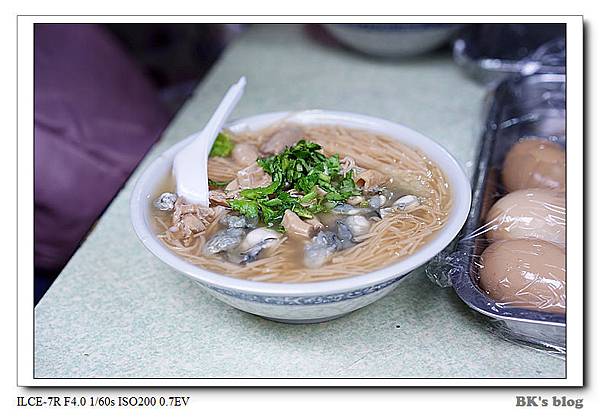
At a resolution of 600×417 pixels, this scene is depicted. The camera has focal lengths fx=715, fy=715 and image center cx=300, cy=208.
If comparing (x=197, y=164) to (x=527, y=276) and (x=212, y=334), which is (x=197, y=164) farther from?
(x=527, y=276)

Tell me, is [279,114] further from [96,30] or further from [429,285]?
[96,30]

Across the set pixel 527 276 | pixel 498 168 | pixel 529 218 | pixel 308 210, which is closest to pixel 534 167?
pixel 498 168

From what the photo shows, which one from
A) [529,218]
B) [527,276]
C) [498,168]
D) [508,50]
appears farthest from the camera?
[508,50]

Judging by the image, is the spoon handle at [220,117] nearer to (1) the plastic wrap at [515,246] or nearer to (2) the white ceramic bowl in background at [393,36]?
(1) the plastic wrap at [515,246]

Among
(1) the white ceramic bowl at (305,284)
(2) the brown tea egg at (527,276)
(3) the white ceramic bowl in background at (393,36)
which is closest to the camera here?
(1) the white ceramic bowl at (305,284)

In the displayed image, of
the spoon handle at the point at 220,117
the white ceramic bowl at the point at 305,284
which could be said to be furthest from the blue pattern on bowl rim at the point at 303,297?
Answer: the spoon handle at the point at 220,117

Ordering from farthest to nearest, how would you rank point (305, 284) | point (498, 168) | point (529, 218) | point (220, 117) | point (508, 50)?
point (508, 50) < point (498, 168) < point (220, 117) < point (529, 218) < point (305, 284)
